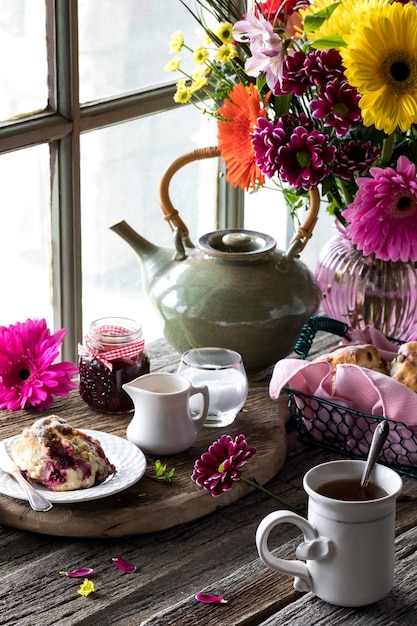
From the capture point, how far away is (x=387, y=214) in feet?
4.17

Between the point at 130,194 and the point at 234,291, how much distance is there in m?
0.43

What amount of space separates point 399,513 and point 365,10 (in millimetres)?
594

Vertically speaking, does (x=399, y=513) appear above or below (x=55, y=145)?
below

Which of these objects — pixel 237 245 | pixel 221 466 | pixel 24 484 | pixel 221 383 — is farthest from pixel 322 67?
pixel 24 484

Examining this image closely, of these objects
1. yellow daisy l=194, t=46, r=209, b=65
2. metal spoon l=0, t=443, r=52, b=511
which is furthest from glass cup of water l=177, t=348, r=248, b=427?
yellow daisy l=194, t=46, r=209, b=65

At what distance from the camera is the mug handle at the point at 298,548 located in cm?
85

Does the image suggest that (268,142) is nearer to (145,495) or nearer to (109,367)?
(109,367)

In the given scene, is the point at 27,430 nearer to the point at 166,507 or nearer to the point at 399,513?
the point at 166,507

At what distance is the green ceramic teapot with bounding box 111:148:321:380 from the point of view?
4.35 ft

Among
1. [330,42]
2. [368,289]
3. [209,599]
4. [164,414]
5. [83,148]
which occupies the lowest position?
[209,599]

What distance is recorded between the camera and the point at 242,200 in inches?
75.7

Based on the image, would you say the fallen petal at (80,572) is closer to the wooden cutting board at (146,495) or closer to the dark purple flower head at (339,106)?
the wooden cutting board at (146,495)

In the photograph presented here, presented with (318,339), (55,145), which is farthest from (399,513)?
(55,145)

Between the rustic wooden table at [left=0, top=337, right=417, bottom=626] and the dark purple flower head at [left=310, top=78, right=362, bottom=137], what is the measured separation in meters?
0.46
